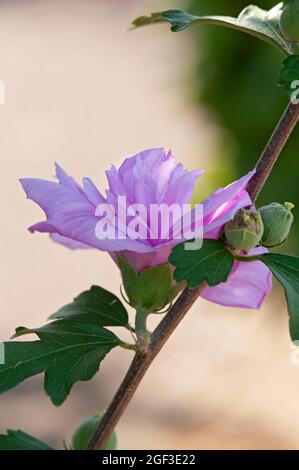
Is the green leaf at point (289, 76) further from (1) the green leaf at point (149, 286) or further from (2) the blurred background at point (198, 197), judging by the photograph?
(2) the blurred background at point (198, 197)

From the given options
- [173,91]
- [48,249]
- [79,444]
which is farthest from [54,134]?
[79,444]

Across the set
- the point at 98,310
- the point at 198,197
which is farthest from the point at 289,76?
the point at 198,197

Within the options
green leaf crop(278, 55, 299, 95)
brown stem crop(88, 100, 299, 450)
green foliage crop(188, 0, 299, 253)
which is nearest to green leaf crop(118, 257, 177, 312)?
brown stem crop(88, 100, 299, 450)

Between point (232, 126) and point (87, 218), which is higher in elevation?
Answer: point (87, 218)

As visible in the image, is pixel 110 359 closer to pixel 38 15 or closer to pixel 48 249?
pixel 48 249
